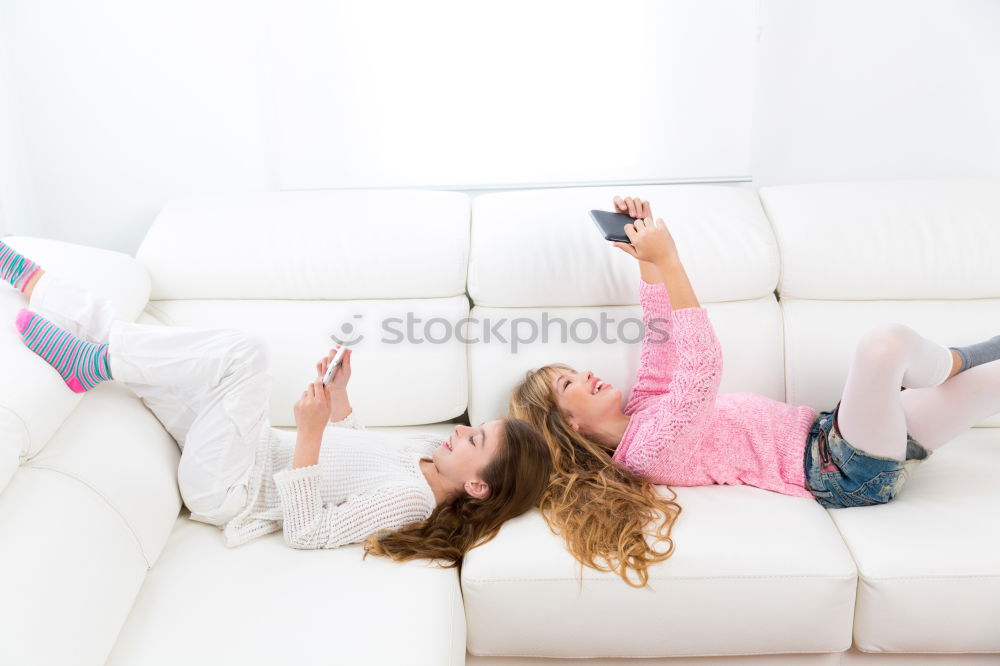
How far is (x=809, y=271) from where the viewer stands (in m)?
1.91

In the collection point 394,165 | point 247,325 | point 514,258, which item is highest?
point 394,165

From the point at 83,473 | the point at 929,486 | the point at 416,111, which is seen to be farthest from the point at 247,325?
the point at 929,486

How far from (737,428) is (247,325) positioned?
3.75ft

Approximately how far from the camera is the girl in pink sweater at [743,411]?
1515 millimetres

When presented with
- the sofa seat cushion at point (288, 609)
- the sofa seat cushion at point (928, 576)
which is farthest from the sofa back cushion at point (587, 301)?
the sofa seat cushion at point (288, 609)

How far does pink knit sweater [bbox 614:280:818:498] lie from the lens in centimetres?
156

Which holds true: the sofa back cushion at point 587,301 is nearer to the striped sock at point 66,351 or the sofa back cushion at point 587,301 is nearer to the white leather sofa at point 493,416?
the white leather sofa at point 493,416

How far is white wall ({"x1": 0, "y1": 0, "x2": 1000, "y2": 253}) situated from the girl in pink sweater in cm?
Answer: 88

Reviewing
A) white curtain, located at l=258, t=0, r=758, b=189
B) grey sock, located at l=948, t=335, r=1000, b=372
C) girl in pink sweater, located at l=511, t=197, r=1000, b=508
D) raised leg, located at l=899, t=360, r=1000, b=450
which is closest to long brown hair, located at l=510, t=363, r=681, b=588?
girl in pink sweater, located at l=511, t=197, r=1000, b=508

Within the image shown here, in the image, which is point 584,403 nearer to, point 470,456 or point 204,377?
point 470,456

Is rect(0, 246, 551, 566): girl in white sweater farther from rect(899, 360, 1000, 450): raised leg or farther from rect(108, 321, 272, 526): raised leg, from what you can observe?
rect(899, 360, 1000, 450): raised leg

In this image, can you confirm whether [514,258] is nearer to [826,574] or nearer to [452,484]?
[452,484]

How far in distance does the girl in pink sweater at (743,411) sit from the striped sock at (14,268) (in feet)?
3.45

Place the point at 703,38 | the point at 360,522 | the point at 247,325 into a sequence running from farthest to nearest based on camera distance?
the point at 703,38, the point at 247,325, the point at 360,522
